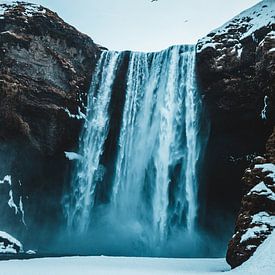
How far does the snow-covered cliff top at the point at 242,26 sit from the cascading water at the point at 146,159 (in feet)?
6.26

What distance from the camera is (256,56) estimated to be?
25359 millimetres

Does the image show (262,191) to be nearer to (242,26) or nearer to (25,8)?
(242,26)

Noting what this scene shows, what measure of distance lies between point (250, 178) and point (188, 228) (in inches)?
479

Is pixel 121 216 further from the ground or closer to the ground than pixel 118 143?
closer to the ground

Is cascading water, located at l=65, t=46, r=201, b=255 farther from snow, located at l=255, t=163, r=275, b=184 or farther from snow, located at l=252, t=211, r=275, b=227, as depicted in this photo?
snow, located at l=252, t=211, r=275, b=227

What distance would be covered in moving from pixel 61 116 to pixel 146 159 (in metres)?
7.50

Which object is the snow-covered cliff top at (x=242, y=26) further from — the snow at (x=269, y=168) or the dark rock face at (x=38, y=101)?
the snow at (x=269, y=168)

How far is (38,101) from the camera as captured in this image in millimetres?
28656

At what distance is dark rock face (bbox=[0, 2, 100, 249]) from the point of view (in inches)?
1084

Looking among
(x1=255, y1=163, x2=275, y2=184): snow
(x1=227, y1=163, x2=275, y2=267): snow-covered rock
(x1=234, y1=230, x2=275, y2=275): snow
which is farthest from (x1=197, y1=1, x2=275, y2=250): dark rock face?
(x1=234, y1=230, x2=275, y2=275): snow

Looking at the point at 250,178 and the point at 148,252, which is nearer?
the point at 250,178

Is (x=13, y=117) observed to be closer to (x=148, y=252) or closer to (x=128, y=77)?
(x=128, y=77)

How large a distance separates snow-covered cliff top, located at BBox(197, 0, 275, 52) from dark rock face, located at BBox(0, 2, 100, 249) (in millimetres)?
10720

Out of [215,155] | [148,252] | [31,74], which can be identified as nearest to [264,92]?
[215,155]
